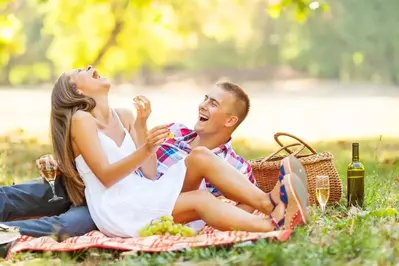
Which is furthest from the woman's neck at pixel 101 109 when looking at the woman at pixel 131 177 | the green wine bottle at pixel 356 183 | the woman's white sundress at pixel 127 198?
the green wine bottle at pixel 356 183

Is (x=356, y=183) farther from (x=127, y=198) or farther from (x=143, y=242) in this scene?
(x=143, y=242)

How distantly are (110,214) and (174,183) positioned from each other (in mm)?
365

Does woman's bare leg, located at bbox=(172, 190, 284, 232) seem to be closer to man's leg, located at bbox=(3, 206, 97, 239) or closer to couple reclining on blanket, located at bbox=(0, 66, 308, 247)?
couple reclining on blanket, located at bbox=(0, 66, 308, 247)

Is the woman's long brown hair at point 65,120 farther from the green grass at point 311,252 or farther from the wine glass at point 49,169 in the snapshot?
the green grass at point 311,252

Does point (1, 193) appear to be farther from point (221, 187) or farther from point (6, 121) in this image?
point (6, 121)

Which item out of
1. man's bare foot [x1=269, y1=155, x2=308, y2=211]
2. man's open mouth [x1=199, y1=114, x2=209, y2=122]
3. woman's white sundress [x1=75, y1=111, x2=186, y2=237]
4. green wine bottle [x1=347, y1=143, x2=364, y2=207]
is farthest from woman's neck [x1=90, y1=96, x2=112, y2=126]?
green wine bottle [x1=347, y1=143, x2=364, y2=207]

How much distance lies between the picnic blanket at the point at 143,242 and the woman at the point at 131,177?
14 centimetres

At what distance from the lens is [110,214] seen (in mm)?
4273

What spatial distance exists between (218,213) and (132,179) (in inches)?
22.2

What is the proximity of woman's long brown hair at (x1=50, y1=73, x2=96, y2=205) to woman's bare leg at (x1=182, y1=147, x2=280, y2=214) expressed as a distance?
0.71 m

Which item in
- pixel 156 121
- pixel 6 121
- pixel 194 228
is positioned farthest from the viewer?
pixel 6 121

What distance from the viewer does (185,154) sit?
4961 mm

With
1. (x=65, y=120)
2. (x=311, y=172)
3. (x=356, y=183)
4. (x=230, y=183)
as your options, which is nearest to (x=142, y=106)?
(x=65, y=120)

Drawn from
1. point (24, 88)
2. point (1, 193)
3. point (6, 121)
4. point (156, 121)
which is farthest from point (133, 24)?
point (24, 88)
